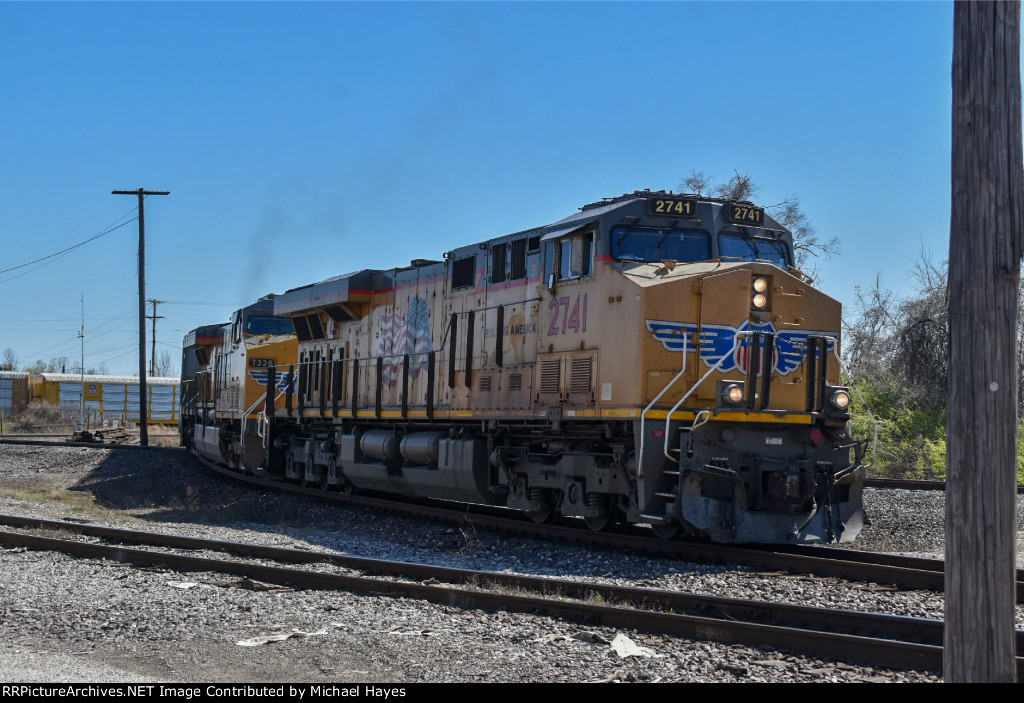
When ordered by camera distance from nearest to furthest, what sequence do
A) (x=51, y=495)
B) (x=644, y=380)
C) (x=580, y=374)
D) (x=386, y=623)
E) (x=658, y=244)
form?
(x=386, y=623), (x=644, y=380), (x=658, y=244), (x=580, y=374), (x=51, y=495)

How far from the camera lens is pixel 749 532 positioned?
986 centimetres

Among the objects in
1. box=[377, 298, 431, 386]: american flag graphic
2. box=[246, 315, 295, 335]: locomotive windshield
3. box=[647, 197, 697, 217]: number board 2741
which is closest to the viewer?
box=[647, 197, 697, 217]: number board 2741

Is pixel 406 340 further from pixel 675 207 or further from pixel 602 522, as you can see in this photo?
pixel 675 207

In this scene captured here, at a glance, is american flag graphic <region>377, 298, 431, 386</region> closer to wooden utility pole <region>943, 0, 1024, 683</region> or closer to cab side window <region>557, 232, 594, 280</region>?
cab side window <region>557, 232, 594, 280</region>

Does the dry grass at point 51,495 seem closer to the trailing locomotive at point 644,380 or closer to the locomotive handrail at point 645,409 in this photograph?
the trailing locomotive at point 644,380

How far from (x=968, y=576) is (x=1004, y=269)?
1.24 metres

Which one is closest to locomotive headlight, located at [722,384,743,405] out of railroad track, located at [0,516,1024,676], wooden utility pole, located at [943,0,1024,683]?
railroad track, located at [0,516,1024,676]

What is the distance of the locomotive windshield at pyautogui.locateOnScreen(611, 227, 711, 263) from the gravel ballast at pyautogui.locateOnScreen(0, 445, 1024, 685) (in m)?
3.39

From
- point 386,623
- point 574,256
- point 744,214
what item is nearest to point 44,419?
point 574,256

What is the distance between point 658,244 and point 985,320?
24.2 ft

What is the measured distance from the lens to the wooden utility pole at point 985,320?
12.2 feet

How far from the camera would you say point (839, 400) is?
10586 millimetres

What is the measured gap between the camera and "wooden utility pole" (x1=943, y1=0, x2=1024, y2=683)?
3.73 meters
